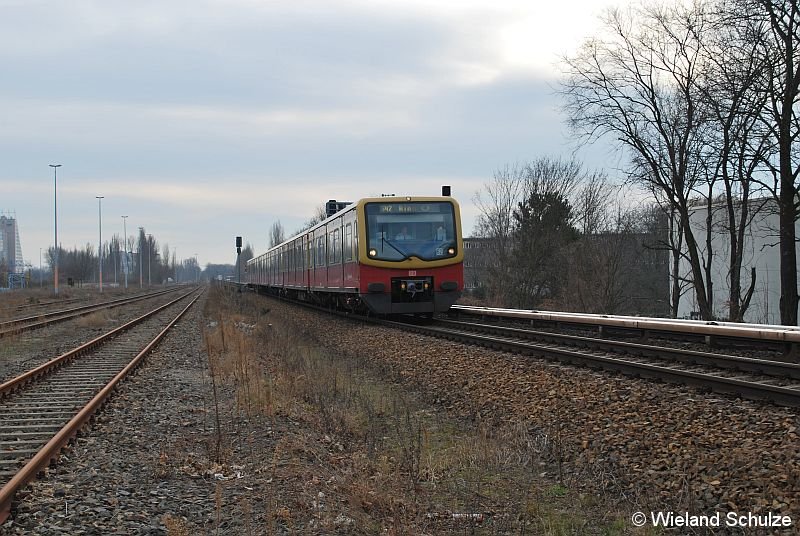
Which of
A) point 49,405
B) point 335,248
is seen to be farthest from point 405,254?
point 49,405

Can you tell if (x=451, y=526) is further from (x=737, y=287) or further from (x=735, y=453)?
(x=737, y=287)

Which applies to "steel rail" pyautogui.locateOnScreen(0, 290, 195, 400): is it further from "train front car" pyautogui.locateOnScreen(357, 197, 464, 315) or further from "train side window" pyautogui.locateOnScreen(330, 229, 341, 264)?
"train side window" pyautogui.locateOnScreen(330, 229, 341, 264)

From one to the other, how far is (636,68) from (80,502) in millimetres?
24780

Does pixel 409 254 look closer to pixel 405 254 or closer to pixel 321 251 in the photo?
pixel 405 254

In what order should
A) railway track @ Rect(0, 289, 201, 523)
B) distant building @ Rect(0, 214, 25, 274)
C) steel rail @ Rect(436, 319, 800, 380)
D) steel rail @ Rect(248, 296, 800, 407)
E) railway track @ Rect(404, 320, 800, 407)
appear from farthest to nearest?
distant building @ Rect(0, 214, 25, 274) < steel rail @ Rect(436, 319, 800, 380) < railway track @ Rect(404, 320, 800, 407) < steel rail @ Rect(248, 296, 800, 407) < railway track @ Rect(0, 289, 201, 523)

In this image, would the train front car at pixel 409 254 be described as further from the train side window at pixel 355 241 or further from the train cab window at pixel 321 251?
the train cab window at pixel 321 251

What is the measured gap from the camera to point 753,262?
1190 inches

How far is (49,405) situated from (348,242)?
1258cm

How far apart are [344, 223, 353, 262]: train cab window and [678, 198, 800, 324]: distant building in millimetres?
13087

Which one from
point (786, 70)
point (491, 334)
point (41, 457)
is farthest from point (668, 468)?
point (786, 70)

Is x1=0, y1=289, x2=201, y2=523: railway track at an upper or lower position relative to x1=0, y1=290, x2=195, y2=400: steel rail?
lower

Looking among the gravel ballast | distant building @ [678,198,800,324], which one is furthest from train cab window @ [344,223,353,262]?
distant building @ [678,198,800,324]

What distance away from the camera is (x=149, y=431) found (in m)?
8.67

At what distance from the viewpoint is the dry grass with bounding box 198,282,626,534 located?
5.77 meters
